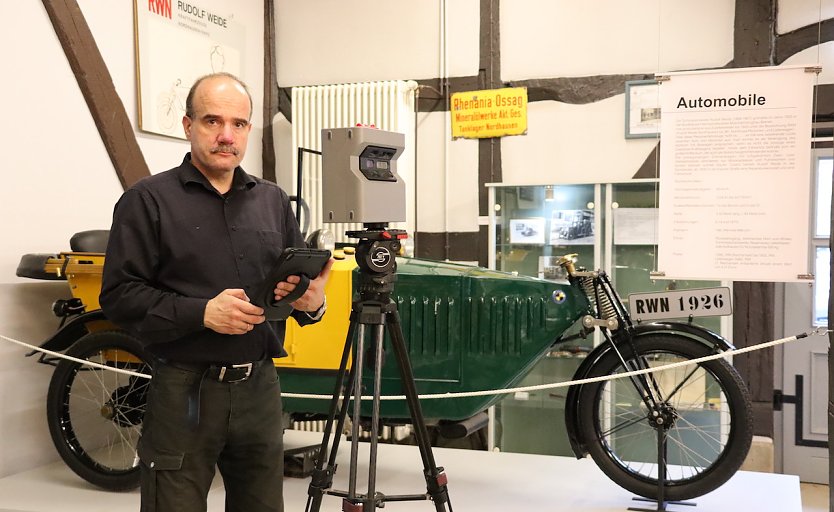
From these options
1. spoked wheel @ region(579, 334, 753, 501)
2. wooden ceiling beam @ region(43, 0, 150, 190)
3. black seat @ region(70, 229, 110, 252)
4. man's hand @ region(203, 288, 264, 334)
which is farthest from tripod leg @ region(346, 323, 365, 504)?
wooden ceiling beam @ region(43, 0, 150, 190)

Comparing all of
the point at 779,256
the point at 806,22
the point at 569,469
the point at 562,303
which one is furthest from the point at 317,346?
the point at 806,22

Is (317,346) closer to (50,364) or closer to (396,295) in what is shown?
(396,295)

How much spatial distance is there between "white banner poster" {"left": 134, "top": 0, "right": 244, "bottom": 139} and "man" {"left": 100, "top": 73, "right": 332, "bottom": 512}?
2.70 meters

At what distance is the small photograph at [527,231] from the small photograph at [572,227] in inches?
2.9

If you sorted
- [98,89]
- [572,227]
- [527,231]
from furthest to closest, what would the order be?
[527,231] → [572,227] → [98,89]

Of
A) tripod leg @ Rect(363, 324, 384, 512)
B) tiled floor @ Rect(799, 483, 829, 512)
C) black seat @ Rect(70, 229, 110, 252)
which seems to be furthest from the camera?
tiled floor @ Rect(799, 483, 829, 512)

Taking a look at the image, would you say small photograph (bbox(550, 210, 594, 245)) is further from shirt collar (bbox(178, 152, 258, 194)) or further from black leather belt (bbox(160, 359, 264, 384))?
black leather belt (bbox(160, 359, 264, 384))

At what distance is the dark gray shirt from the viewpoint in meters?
1.85

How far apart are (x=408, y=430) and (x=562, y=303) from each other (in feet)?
6.49

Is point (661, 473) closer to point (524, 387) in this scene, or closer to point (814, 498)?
point (524, 387)

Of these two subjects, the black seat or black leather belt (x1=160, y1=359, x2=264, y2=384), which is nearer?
black leather belt (x1=160, y1=359, x2=264, y2=384)

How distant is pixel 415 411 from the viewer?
2.34 metres

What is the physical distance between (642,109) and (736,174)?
73.3 inches

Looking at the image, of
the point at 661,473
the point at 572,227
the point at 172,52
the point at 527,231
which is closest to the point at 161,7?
the point at 172,52
